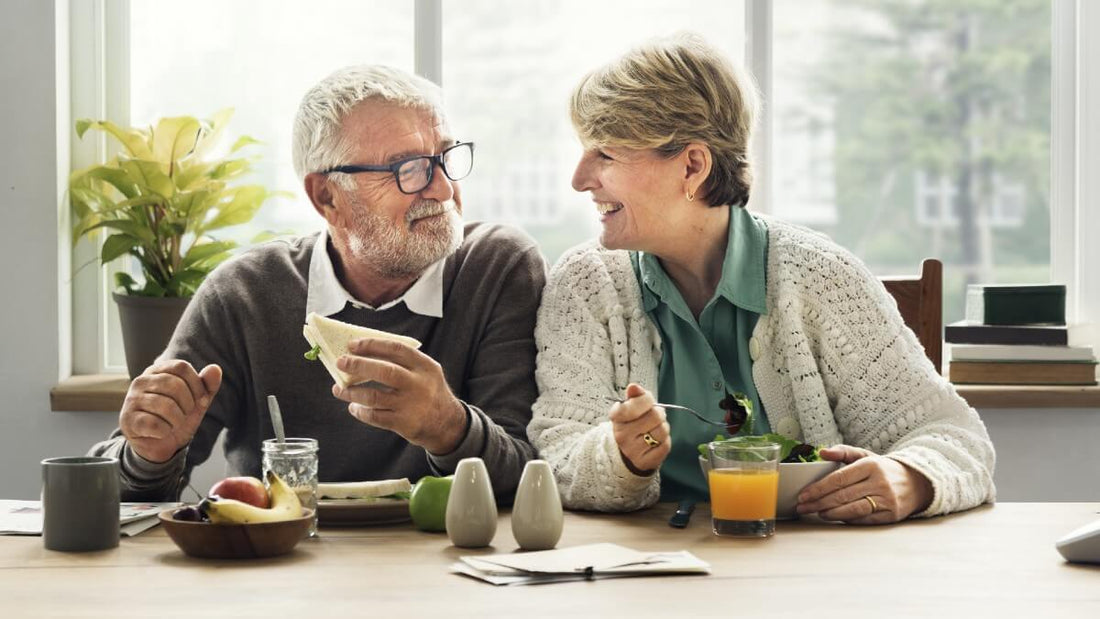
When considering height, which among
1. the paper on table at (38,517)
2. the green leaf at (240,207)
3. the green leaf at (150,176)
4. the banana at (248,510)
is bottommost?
the paper on table at (38,517)

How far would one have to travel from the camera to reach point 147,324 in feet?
9.91

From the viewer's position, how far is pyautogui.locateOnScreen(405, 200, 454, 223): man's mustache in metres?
2.28

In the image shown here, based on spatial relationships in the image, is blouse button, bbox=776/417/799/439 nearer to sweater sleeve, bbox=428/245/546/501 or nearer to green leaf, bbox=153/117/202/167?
sweater sleeve, bbox=428/245/546/501

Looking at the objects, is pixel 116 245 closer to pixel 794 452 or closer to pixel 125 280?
pixel 125 280

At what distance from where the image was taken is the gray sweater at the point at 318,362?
2234 mm

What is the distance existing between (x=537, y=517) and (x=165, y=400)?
0.61m

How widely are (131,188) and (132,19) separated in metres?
0.55

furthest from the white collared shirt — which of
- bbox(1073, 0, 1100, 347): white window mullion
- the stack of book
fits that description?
bbox(1073, 0, 1100, 347): white window mullion

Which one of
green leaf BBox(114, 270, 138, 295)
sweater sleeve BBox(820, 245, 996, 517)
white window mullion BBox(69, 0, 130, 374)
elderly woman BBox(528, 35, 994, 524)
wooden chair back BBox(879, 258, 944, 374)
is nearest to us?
sweater sleeve BBox(820, 245, 996, 517)

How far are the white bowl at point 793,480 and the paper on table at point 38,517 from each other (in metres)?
0.80

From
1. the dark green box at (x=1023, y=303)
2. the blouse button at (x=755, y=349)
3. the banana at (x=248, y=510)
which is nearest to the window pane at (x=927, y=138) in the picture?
the dark green box at (x=1023, y=303)

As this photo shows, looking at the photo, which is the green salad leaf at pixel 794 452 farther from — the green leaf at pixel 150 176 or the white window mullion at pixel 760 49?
the green leaf at pixel 150 176

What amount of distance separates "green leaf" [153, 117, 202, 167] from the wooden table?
4.85 ft

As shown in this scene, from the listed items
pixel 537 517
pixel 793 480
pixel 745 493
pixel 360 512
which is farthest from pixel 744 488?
pixel 360 512
